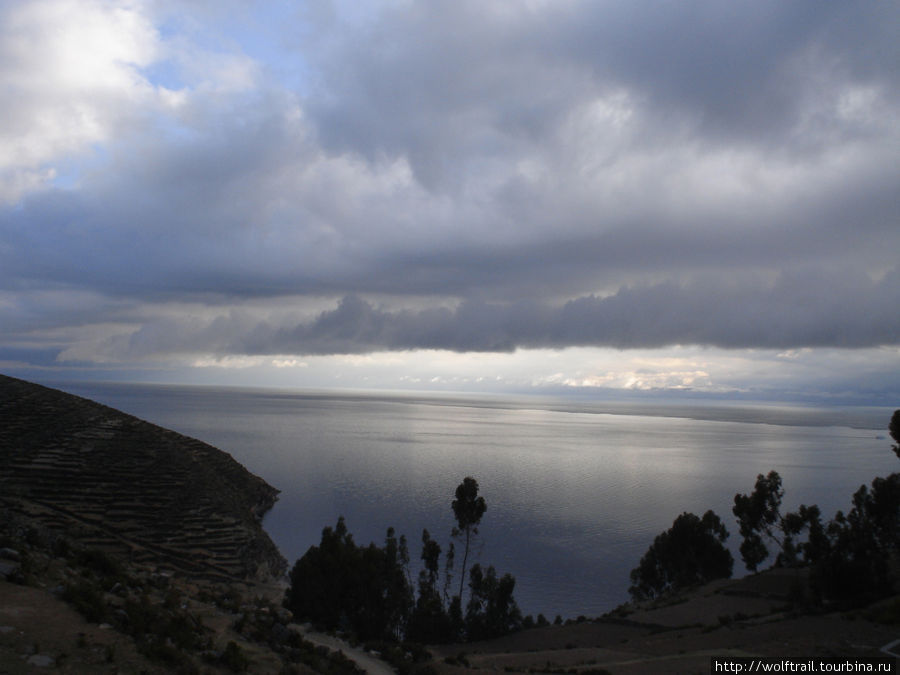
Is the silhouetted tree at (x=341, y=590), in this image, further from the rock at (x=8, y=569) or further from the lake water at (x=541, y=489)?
the rock at (x=8, y=569)

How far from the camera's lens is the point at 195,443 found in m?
71.8

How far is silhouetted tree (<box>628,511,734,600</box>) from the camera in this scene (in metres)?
48.2

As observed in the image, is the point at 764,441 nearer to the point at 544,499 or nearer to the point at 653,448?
the point at 653,448

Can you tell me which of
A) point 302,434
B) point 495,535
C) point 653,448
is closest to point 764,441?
point 653,448

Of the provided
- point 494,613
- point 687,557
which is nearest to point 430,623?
point 494,613

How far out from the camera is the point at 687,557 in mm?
49625

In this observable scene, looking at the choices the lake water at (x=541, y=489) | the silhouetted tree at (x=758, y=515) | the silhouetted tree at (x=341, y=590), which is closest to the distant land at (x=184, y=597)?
the silhouetted tree at (x=341, y=590)

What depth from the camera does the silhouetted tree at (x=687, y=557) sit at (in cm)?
4825

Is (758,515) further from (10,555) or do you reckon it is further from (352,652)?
(10,555)

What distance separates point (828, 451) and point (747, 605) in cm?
15677

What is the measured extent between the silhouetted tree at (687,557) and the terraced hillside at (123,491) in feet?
105

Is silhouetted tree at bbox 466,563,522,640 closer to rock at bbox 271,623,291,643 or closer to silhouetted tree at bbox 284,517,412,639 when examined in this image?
silhouetted tree at bbox 284,517,412,639

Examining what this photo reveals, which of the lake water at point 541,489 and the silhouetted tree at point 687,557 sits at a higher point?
the silhouetted tree at point 687,557

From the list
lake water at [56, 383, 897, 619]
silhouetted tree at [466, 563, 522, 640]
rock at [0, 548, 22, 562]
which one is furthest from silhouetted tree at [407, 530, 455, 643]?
rock at [0, 548, 22, 562]
